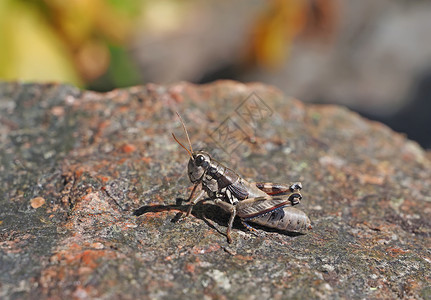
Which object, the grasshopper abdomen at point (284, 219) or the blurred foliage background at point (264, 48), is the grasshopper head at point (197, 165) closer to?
the grasshopper abdomen at point (284, 219)

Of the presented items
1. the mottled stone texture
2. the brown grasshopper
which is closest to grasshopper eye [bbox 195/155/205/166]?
the brown grasshopper

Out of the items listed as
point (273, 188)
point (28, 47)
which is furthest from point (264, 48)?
point (273, 188)

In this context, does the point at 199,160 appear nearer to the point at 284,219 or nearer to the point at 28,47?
the point at 284,219

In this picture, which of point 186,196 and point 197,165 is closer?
point 197,165

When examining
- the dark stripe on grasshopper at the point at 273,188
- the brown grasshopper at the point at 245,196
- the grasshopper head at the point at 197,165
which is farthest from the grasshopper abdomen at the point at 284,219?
the grasshopper head at the point at 197,165

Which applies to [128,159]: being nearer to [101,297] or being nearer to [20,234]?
[20,234]

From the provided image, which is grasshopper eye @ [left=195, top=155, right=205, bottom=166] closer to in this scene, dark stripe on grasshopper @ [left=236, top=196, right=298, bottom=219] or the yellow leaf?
dark stripe on grasshopper @ [left=236, top=196, right=298, bottom=219]
